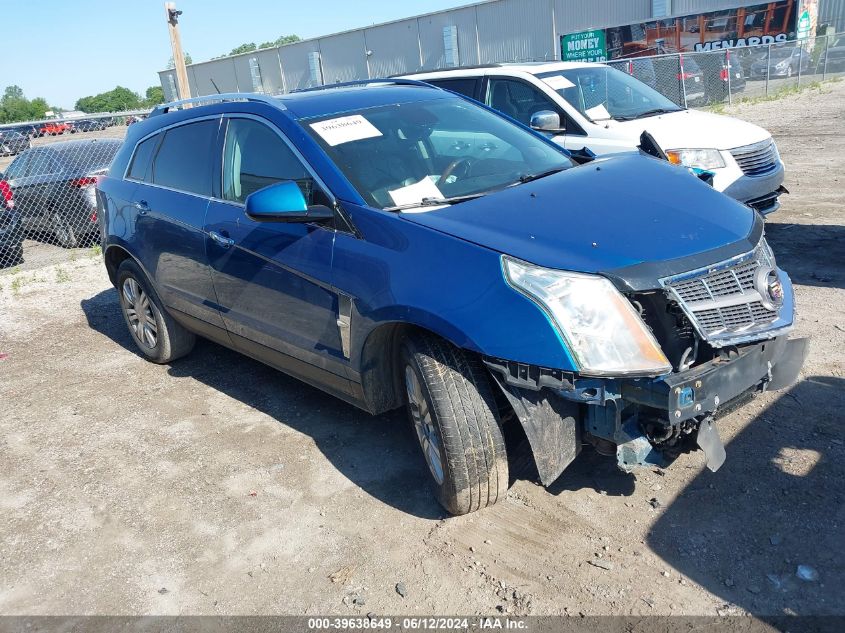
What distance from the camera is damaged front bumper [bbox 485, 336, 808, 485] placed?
288 centimetres

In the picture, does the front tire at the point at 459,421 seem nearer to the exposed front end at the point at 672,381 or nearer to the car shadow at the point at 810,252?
the exposed front end at the point at 672,381

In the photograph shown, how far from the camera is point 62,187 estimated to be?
11.0 metres

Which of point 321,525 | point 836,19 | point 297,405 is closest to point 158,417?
point 297,405

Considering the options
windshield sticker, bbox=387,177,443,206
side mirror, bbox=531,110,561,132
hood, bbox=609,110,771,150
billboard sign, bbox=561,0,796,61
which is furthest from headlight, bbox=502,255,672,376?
billboard sign, bbox=561,0,796,61

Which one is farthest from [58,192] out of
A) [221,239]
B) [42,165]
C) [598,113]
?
[221,239]

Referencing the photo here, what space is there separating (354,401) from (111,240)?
9.44ft

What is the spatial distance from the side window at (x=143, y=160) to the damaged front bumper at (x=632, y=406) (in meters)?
3.44

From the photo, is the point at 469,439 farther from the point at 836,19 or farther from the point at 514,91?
the point at 836,19

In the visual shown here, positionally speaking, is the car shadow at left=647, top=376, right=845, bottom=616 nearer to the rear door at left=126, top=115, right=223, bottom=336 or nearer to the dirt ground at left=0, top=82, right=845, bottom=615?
the dirt ground at left=0, top=82, right=845, bottom=615

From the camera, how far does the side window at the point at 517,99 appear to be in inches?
311

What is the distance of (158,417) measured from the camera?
4973mm

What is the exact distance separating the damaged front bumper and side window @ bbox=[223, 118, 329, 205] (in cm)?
152

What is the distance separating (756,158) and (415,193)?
4786mm

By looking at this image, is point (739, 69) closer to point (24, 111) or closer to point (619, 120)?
point (619, 120)
